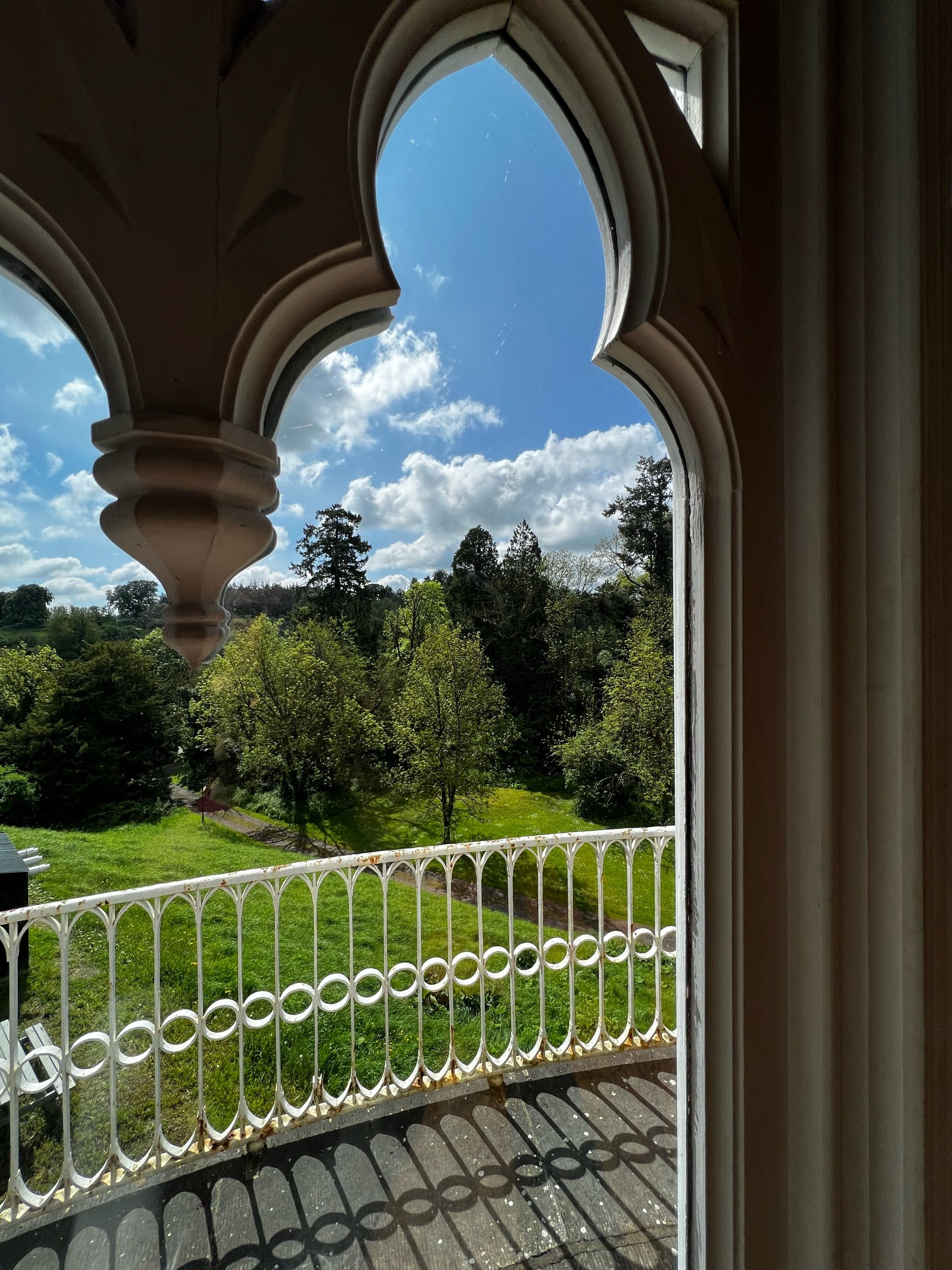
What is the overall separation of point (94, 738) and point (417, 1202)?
0.98m

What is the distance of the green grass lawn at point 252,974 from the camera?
3.16ft

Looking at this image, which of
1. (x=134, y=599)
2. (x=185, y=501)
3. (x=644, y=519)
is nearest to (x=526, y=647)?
(x=644, y=519)

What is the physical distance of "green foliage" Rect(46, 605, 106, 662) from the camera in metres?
0.78

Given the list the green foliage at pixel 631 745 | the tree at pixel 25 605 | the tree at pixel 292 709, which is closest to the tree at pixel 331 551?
the tree at pixel 292 709

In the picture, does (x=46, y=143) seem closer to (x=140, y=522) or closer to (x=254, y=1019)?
(x=140, y=522)

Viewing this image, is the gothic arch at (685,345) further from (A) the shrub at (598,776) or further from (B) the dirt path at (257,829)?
(A) the shrub at (598,776)

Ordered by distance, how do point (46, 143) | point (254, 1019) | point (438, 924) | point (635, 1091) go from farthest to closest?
1. point (438, 924)
2. point (635, 1091)
3. point (254, 1019)
4. point (46, 143)

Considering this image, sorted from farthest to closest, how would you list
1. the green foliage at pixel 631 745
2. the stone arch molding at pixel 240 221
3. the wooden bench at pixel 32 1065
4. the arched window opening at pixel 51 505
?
the green foliage at pixel 631 745 < the wooden bench at pixel 32 1065 < the arched window opening at pixel 51 505 < the stone arch molding at pixel 240 221

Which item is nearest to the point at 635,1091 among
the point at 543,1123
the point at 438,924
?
the point at 543,1123

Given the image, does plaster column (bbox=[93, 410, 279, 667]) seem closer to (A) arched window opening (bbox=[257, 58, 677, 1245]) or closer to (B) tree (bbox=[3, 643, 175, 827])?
(A) arched window opening (bbox=[257, 58, 677, 1245])

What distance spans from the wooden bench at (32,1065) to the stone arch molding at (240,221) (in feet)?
3.67

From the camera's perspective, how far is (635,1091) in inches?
49.3

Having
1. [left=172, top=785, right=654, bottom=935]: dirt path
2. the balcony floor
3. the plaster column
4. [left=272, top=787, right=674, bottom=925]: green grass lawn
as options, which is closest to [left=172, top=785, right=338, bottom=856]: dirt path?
[left=172, top=785, right=654, bottom=935]: dirt path

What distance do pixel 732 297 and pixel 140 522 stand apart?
0.96ft
